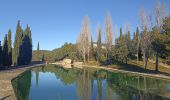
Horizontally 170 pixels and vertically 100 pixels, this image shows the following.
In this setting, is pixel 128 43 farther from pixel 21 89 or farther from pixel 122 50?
pixel 21 89

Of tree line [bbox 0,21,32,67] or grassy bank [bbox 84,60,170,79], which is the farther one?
tree line [bbox 0,21,32,67]

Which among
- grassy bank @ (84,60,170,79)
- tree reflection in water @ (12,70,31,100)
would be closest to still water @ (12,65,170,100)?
tree reflection in water @ (12,70,31,100)

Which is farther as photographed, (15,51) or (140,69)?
(15,51)

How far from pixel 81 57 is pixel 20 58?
86.9 feet

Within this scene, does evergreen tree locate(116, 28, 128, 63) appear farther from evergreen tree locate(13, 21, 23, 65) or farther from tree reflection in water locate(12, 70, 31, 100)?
tree reflection in water locate(12, 70, 31, 100)

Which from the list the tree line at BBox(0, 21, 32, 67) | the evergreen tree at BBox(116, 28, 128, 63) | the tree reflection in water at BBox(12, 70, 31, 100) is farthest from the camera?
the evergreen tree at BBox(116, 28, 128, 63)

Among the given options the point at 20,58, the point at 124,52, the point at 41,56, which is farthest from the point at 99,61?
the point at 41,56

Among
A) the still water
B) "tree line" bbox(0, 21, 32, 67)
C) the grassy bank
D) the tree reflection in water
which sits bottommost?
the still water

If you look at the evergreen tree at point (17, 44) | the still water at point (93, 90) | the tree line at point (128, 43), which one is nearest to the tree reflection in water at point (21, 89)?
the still water at point (93, 90)

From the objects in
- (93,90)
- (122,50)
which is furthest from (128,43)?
(93,90)

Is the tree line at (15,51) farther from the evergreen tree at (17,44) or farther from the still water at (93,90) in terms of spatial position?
the still water at (93,90)

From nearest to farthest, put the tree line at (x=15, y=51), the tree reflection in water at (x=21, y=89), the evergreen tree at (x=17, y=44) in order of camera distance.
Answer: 1. the tree reflection in water at (x=21, y=89)
2. the tree line at (x=15, y=51)
3. the evergreen tree at (x=17, y=44)

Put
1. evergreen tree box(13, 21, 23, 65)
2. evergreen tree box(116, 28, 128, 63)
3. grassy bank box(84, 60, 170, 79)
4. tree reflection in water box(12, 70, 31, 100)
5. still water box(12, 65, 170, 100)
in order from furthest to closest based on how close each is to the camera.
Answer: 1. evergreen tree box(116, 28, 128, 63)
2. evergreen tree box(13, 21, 23, 65)
3. grassy bank box(84, 60, 170, 79)
4. still water box(12, 65, 170, 100)
5. tree reflection in water box(12, 70, 31, 100)

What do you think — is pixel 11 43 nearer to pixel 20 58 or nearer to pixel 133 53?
pixel 20 58
